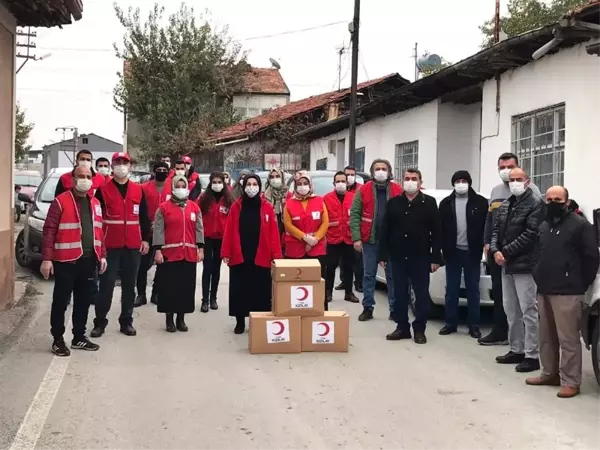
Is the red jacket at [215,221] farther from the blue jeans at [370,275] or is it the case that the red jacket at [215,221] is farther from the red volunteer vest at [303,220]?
the blue jeans at [370,275]

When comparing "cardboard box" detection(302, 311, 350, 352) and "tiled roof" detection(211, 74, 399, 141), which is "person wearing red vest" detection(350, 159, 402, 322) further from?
"tiled roof" detection(211, 74, 399, 141)

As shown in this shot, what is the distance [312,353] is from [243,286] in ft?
4.34

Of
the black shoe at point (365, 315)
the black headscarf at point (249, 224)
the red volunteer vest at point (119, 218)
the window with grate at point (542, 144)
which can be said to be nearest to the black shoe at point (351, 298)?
the black shoe at point (365, 315)

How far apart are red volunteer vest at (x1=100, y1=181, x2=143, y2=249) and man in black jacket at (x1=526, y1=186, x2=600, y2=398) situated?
4535 millimetres

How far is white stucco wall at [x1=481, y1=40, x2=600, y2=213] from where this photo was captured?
34.9ft

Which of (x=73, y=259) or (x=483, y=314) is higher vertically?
(x=73, y=259)

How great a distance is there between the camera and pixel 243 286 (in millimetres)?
8469

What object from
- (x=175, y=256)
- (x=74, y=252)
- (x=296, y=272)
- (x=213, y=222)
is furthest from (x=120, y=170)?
(x=296, y=272)

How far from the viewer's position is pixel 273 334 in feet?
24.8

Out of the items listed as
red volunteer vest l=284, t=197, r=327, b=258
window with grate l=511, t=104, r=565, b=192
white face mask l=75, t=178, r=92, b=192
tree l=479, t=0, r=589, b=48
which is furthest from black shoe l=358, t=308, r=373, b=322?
tree l=479, t=0, r=589, b=48

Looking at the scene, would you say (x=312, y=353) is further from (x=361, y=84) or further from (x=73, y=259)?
(x=361, y=84)

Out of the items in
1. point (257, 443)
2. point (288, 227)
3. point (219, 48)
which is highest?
point (219, 48)

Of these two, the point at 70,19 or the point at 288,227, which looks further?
the point at 70,19

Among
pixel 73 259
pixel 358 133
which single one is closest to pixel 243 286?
pixel 73 259
